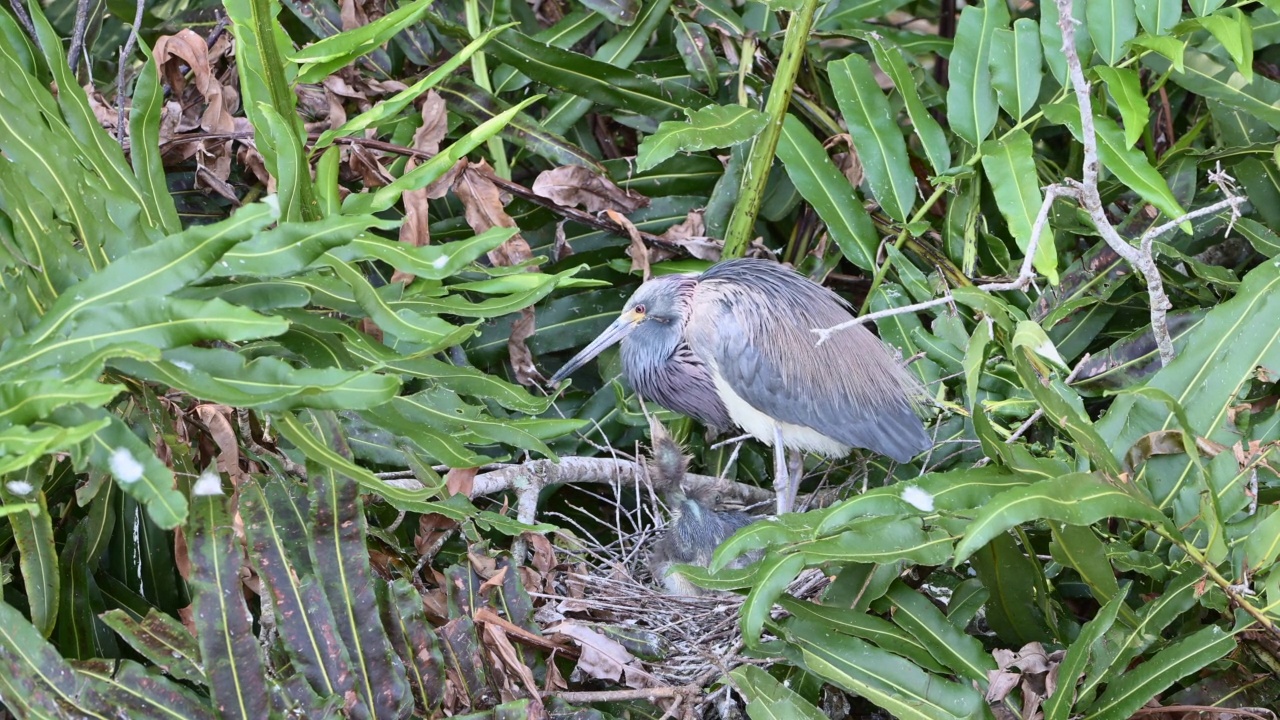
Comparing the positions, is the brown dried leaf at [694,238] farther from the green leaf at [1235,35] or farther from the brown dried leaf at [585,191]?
the green leaf at [1235,35]

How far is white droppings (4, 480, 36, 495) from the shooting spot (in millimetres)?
1402

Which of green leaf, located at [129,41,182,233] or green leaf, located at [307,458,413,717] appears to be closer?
green leaf, located at [307,458,413,717]

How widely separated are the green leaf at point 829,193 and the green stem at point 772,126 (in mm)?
29

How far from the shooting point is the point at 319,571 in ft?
5.18

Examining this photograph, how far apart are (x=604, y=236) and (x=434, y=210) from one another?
0.37 meters

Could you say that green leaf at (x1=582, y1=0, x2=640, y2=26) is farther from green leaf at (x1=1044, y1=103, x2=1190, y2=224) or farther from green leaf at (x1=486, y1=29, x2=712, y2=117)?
green leaf at (x1=1044, y1=103, x2=1190, y2=224)

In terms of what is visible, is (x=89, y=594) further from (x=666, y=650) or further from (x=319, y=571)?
(x=666, y=650)

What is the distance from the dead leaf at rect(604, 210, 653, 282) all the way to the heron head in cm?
6

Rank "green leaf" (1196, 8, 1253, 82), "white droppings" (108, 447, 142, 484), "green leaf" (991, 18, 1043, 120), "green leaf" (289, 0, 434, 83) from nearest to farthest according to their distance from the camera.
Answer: "white droppings" (108, 447, 142, 484) < "green leaf" (289, 0, 434, 83) < "green leaf" (1196, 8, 1253, 82) < "green leaf" (991, 18, 1043, 120)

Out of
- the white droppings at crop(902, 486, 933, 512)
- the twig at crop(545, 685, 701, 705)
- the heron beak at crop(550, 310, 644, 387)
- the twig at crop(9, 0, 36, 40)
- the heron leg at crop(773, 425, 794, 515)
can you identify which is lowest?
the heron leg at crop(773, 425, 794, 515)

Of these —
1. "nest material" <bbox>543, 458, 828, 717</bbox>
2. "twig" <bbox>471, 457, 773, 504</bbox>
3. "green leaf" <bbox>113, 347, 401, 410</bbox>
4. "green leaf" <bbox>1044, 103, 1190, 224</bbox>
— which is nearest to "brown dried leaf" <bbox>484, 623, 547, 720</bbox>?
"nest material" <bbox>543, 458, 828, 717</bbox>

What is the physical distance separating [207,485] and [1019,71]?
1.62 m

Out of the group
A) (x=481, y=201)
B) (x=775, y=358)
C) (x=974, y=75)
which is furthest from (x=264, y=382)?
(x=974, y=75)

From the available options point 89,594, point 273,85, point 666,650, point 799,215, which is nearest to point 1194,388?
point 666,650
